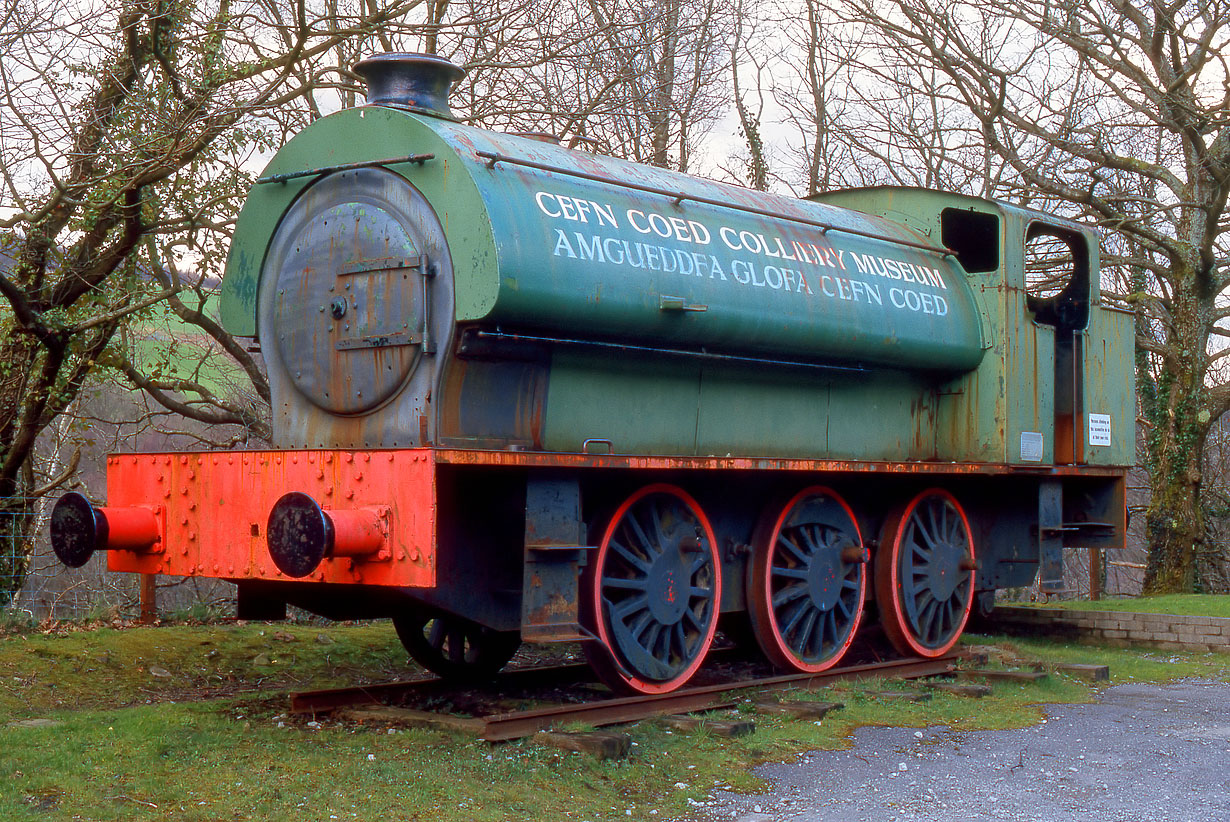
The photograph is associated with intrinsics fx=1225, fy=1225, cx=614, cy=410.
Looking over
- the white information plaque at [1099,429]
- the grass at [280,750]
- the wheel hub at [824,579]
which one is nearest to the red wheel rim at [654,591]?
the grass at [280,750]

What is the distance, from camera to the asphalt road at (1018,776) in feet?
16.5

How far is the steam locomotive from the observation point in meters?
5.95

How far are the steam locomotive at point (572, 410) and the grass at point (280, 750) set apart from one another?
744 millimetres

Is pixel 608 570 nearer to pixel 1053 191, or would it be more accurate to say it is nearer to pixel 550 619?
pixel 550 619

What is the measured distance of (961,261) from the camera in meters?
9.84

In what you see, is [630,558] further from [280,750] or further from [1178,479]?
[1178,479]

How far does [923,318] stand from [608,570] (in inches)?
122

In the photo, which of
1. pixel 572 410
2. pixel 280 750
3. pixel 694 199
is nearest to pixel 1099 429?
pixel 694 199

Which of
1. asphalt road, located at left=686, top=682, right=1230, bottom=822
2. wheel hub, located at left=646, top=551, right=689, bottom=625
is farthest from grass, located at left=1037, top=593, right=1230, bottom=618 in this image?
wheel hub, located at left=646, top=551, right=689, bottom=625

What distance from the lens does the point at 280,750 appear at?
5.62 m

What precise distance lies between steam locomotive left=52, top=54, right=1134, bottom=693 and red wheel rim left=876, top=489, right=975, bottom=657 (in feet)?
0.10

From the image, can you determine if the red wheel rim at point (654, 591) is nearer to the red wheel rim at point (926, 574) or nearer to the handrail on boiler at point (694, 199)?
the handrail on boiler at point (694, 199)

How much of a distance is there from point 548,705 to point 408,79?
359 centimetres

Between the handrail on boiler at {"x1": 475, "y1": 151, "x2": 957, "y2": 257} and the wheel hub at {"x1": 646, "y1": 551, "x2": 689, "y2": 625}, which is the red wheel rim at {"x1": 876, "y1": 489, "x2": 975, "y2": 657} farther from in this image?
the wheel hub at {"x1": 646, "y1": 551, "x2": 689, "y2": 625}
